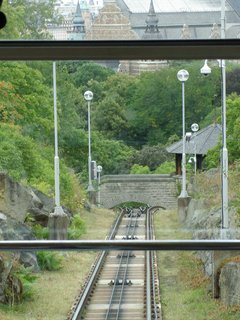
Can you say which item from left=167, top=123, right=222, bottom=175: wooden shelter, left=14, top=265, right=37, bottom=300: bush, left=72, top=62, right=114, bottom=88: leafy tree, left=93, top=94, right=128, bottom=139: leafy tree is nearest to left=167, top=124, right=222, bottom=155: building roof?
left=167, top=123, right=222, bottom=175: wooden shelter

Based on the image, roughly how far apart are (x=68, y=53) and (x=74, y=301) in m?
0.64

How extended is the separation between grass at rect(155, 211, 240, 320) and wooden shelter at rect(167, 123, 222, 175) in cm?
14

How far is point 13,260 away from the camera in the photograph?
56.2 inches

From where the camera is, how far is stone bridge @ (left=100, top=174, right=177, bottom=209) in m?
1.34

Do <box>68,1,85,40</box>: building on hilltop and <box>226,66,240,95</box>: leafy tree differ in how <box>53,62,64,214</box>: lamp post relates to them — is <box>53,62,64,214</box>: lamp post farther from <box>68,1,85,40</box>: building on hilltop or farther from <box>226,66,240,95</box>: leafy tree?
<box>226,66,240,95</box>: leafy tree

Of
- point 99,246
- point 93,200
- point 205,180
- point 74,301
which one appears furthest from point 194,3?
point 74,301

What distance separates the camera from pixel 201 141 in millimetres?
1386

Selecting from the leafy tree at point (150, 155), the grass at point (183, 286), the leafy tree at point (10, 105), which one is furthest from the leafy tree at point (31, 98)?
the grass at point (183, 286)

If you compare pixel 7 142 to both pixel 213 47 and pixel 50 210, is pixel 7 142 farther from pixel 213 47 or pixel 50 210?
pixel 213 47


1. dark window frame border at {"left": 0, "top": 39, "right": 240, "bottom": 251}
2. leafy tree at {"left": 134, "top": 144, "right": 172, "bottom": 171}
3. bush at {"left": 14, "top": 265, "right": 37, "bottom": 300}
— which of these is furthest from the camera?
bush at {"left": 14, "top": 265, "right": 37, "bottom": 300}

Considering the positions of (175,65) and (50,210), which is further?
(50,210)

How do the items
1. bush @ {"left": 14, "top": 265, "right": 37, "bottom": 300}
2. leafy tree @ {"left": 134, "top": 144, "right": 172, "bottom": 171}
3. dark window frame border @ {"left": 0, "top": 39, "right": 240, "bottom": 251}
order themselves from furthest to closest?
bush @ {"left": 14, "top": 265, "right": 37, "bottom": 300}, leafy tree @ {"left": 134, "top": 144, "right": 172, "bottom": 171}, dark window frame border @ {"left": 0, "top": 39, "right": 240, "bottom": 251}

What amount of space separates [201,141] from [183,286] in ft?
1.23

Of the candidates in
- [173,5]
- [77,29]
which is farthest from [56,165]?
[173,5]
